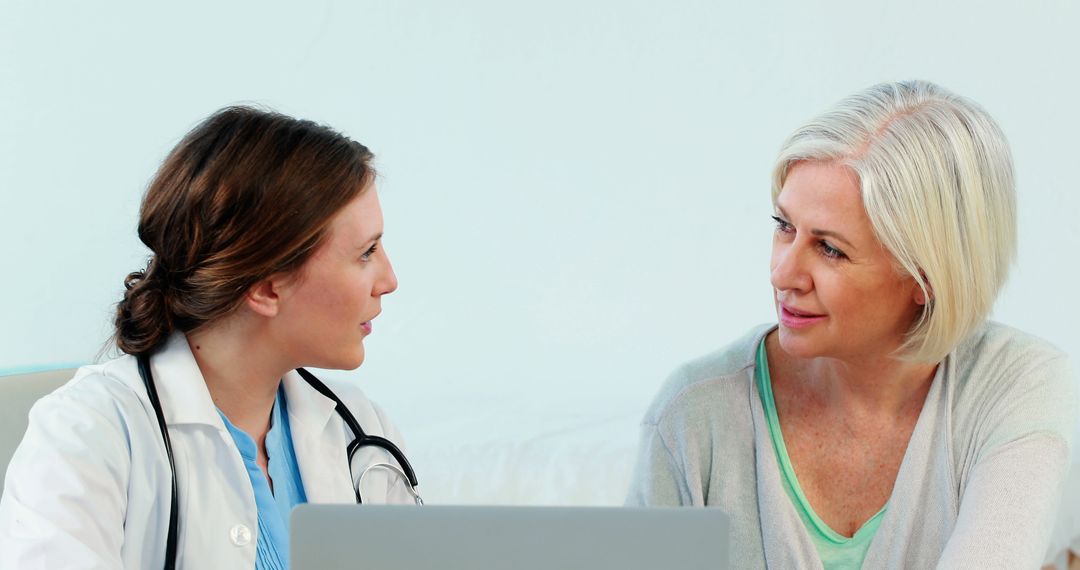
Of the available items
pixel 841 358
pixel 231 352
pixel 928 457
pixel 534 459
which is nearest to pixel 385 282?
pixel 231 352

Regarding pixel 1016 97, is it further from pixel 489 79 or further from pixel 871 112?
pixel 871 112

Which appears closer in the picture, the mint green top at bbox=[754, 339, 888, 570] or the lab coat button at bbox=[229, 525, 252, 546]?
the lab coat button at bbox=[229, 525, 252, 546]

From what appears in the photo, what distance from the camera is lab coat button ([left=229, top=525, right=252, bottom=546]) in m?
1.34

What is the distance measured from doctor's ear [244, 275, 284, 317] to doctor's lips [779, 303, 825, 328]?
636 mm

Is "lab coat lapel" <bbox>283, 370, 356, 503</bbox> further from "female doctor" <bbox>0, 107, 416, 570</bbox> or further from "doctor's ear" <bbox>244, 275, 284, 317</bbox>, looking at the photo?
"doctor's ear" <bbox>244, 275, 284, 317</bbox>

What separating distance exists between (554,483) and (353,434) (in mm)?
1018

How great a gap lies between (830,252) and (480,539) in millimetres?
804

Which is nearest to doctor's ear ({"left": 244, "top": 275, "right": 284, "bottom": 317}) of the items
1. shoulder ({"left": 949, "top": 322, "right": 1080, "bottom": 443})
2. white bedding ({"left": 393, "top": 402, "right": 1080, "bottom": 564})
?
shoulder ({"left": 949, "top": 322, "right": 1080, "bottom": 443})

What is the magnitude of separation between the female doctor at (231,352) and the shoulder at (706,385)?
1.25 feet

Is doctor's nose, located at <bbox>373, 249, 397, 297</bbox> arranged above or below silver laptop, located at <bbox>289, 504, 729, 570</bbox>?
above

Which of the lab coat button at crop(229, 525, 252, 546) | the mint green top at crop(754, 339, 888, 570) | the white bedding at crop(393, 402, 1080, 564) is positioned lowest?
the white bedding at crop(393, 402, 1080, 564)

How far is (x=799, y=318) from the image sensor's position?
154 centimetres

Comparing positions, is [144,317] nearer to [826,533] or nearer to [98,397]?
[98,397]

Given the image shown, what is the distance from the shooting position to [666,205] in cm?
→ 296
